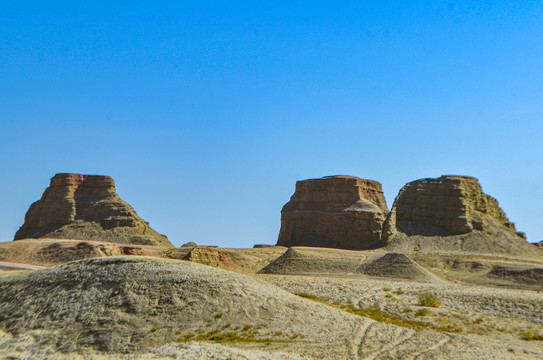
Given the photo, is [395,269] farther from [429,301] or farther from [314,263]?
[429,301]

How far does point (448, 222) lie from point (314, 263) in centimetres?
3164

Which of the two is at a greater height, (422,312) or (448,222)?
(448,222)

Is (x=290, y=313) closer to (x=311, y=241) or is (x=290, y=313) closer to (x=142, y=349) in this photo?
(x=142, y=349)

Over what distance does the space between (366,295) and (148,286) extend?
12.7m

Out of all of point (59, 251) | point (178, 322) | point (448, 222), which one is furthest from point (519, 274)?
point (59, 251)

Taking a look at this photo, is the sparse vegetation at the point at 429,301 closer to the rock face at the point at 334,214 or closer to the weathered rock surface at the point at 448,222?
the weathered rock surface at the point at 448,222

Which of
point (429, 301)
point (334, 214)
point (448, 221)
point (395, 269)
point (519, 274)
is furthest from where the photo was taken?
point (334, 214)

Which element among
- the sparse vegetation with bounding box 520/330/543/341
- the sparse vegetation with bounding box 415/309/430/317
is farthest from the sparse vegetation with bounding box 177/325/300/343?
the sparse vegetation with bounding box 520/330/543/341

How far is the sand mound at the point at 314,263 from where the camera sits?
40.1 m

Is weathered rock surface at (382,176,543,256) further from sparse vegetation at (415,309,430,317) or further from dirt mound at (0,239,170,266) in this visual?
sparse vegetation at (415,309,430,317)

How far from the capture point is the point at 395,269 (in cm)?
3822

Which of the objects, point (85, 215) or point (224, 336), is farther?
point (85, 215)

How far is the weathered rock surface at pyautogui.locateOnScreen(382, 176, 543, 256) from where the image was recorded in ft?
206

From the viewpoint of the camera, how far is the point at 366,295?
27.7 metres
